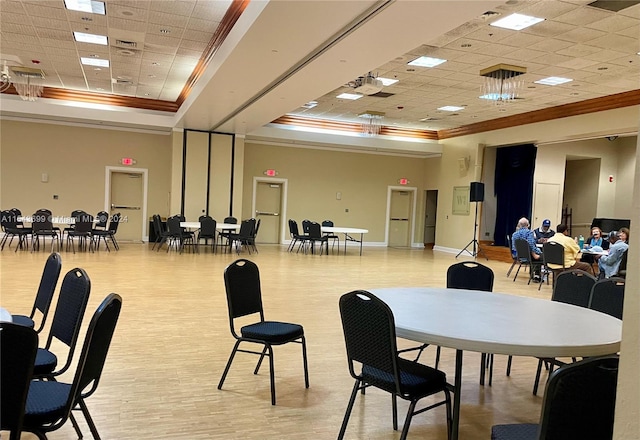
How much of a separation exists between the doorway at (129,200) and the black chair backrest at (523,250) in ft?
33.8

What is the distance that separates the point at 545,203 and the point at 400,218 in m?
4.92

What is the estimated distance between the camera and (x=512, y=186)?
1414cm

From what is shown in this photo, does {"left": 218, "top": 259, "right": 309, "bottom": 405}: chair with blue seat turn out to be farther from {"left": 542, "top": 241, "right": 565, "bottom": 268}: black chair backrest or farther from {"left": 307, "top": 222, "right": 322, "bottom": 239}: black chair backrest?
{"left": 307, "top": 222, "right": 322, "bottom": 239}: black chair backrest

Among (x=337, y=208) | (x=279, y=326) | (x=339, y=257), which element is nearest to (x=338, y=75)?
(x=279, y=326)

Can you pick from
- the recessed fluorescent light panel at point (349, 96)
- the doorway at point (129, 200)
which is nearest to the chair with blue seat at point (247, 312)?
the recessed fluorescent light panel at point (349, 96)

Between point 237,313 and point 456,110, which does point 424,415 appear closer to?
point 237,313

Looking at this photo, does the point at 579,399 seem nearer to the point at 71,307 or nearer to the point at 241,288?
the point at 241,288

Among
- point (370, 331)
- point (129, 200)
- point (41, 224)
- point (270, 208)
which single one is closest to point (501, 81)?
point (370, 331)

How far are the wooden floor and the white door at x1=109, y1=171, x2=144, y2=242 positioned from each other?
647 centimetres

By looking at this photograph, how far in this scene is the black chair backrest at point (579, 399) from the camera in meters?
1.67

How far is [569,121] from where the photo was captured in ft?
37.5

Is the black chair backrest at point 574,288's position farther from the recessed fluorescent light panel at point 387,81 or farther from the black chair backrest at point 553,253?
the recessed fluorescent light panel at point 387,81

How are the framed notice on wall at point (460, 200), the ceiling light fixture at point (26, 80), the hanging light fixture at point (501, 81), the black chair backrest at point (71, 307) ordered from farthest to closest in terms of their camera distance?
the framed notice on wall at point (460, 200)
the ceiling light fixture at point (26, 80)
the hanging light fixture at point (501, 81)
the black chair backrest at point (71, 307)

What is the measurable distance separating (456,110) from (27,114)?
11.3 metres
